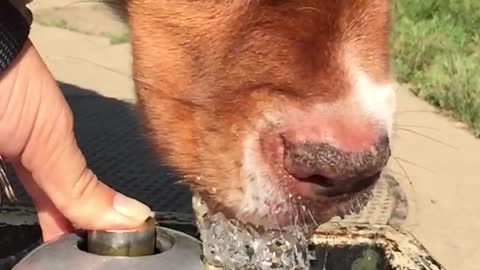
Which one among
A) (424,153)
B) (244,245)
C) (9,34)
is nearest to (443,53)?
(424,153)

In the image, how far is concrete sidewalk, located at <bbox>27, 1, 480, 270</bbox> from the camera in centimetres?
309

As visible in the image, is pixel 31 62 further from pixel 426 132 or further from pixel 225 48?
pixel 426 132

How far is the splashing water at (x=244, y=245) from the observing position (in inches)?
73.8

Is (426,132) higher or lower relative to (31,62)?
lower

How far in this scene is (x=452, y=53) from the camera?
4.91 metres

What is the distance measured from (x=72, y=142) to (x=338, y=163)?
1.53 feet

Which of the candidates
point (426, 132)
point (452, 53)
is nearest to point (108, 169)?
point (426, 132)

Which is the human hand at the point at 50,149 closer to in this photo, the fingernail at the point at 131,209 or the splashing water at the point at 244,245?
the fingernail at the point at 131,209

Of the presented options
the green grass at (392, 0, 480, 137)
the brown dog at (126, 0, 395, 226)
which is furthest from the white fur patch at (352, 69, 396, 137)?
the green grass at (392, 0, 480, 137)

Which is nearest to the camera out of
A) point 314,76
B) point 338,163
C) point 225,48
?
point 338,163

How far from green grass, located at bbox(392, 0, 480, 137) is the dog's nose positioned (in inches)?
88.4

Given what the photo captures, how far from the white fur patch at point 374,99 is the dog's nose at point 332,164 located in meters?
0.04

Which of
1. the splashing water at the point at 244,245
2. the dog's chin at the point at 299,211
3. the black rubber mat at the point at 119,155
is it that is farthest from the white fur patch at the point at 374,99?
the black rubber mat at the point at 119,155

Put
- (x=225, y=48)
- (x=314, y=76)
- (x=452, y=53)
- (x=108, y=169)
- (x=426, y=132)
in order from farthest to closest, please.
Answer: (x=452, y=53)
(x=426, y=132)
(x=108, y=169)
(x=225, y=48)
(x=314, y=76)
